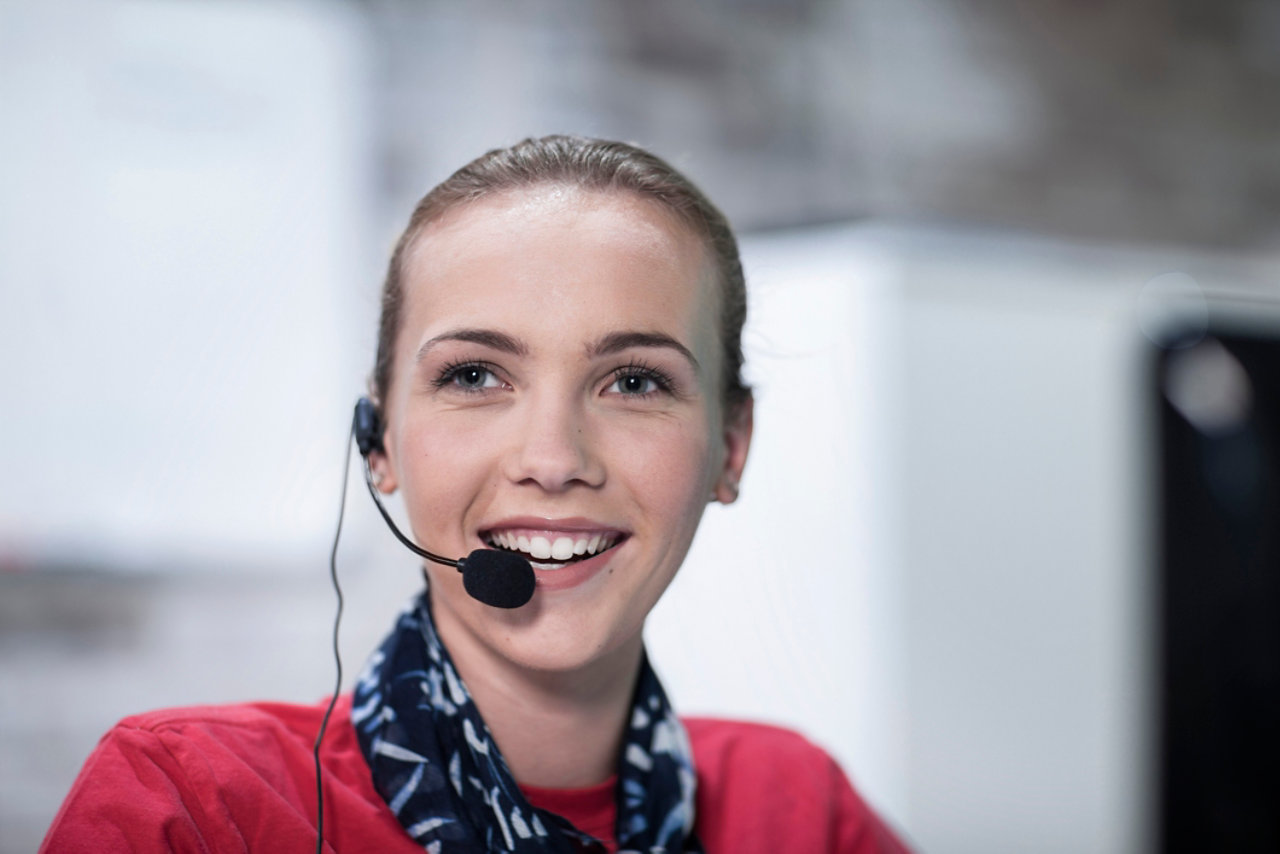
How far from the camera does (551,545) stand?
2.68 ft

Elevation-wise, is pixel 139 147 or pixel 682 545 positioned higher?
pixel 139 147

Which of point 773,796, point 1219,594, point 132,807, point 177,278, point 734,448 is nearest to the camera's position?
point 132,807

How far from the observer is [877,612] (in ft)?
5.85

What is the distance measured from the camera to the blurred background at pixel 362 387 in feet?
5.65

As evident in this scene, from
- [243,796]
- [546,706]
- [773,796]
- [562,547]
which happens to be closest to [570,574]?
[562,547]

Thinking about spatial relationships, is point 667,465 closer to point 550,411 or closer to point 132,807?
point 550,411

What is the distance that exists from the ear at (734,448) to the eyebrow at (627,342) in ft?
0.40

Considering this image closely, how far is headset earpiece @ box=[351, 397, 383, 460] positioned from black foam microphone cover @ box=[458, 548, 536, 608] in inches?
5.8

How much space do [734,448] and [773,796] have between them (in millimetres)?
323

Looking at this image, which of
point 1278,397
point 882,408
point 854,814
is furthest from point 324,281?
point 1278,397

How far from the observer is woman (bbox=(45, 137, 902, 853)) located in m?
0.79

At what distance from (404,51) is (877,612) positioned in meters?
1.14

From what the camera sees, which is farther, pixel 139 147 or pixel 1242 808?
pixel 1242 808

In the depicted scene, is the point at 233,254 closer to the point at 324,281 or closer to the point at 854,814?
the point at 324,281
